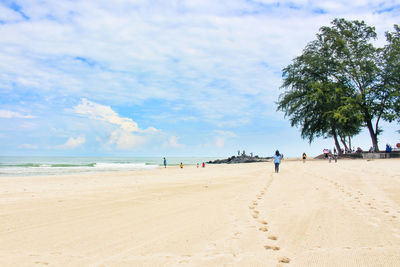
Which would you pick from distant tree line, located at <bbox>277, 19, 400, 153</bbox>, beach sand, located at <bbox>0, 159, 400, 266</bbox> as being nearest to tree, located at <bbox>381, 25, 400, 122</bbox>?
distant tree line, located at <bbox>277, 19, 400, 153</bbox>

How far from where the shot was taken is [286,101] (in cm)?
4075

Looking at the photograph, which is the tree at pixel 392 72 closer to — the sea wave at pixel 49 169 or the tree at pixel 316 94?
the tree at pixel 316 94

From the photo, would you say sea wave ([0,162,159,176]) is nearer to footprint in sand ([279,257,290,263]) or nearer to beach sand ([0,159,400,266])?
beach sand ([0,159,400,266])

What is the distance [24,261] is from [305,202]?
22.2 ft

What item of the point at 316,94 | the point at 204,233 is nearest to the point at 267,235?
the point at 204,233

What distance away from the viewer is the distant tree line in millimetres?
36188

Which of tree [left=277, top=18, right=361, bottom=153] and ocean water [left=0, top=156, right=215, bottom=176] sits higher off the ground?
tree [left=277, top=18, right=361, bottom=153]

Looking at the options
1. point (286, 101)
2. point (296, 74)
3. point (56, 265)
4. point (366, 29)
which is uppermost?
point (366, 29)

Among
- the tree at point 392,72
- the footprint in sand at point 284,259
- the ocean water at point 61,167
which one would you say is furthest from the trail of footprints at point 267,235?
the tree at point 392,72

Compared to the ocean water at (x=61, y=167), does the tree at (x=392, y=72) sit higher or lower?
higher

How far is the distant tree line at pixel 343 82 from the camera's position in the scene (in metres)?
36.2

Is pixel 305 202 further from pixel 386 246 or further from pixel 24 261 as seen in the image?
pixel 24 261

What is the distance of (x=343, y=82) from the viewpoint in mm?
39125

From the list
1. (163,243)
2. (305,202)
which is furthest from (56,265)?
(305,202)
